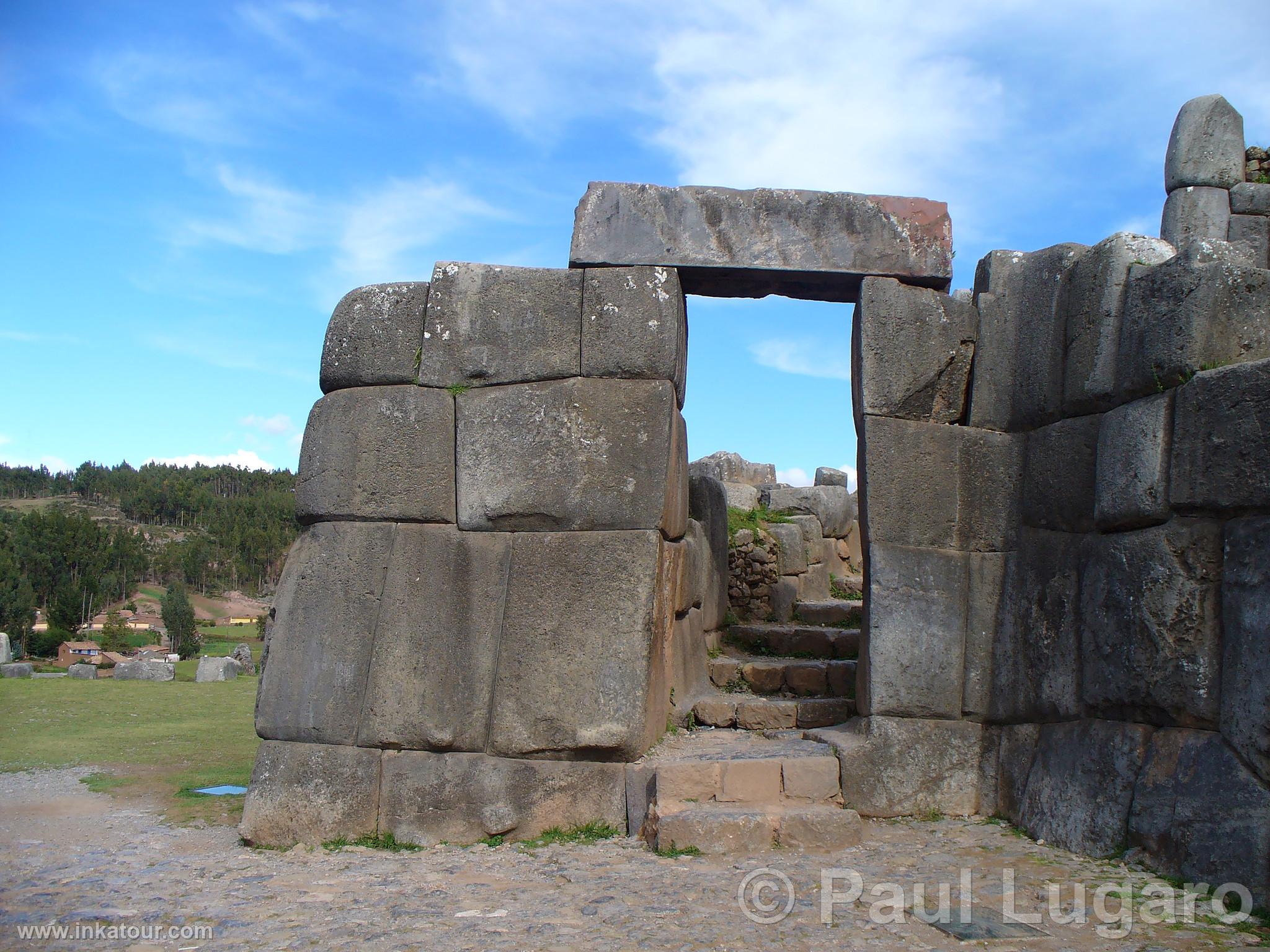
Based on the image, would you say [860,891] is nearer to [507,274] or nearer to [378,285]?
[507,274]

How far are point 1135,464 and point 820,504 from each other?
7.77 m

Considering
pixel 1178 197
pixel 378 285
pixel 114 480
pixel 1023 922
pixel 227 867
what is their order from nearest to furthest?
pixel 1023 922 → pixel 227 867 → pixel 378 285 → pixel 1178 197 → pixel 114 480

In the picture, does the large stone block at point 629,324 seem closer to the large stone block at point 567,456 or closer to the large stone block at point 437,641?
the large stone block at point 567,456

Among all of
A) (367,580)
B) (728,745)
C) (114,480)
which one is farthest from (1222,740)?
(114,480)

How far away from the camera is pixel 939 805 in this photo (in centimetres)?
571

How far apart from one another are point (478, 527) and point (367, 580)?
2.34 ft

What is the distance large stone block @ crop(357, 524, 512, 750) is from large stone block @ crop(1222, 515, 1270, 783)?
3.63 metres

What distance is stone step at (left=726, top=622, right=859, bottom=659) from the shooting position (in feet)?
26.6

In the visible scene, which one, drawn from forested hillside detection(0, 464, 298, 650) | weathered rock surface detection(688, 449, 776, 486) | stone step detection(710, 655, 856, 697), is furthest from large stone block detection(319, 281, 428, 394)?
forested hillside detection(0, 464, 298, 650)

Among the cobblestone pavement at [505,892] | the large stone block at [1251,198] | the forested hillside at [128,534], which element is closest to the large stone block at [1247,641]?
the cobblestone pavement at [505,892]

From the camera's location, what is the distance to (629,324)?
19.2 feet

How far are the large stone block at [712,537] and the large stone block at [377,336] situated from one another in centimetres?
298

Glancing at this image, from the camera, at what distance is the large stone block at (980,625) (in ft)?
19.2

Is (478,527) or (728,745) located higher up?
(478,527)
